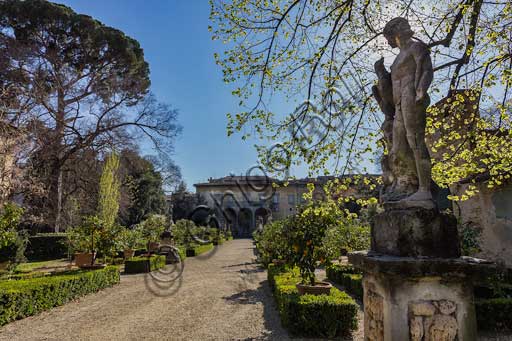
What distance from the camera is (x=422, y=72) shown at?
8.12ft

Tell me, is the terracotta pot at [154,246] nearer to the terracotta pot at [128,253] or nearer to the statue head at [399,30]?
the terracotta pot at [128,253]

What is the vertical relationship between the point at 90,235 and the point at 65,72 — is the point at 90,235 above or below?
below

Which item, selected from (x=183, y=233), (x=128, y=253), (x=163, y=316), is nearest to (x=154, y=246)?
(x=128, y=253)

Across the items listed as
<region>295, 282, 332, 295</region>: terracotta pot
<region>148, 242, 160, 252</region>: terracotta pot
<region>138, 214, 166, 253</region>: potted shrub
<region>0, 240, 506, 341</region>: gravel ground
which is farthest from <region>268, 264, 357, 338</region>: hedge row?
<region>148, 242, 160, 252</region>: terracotta pot

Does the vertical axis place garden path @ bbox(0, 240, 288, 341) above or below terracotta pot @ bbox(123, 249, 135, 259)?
below

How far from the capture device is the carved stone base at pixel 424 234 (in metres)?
2.31

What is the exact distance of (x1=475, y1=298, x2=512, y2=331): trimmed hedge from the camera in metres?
5.68

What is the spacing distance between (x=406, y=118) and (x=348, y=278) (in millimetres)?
7542

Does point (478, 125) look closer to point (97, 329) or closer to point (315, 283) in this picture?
point (315, 283)

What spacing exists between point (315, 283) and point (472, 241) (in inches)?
145

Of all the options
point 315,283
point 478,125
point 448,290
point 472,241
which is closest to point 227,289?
point 315,283

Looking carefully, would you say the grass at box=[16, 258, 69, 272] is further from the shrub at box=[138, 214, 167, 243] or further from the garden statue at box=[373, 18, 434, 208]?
the garden statue at box=[373, 18, 434, 208]

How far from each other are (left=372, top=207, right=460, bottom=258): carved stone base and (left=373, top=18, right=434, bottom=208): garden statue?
87mm

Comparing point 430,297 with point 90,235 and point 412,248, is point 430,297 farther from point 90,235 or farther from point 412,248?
point 90,235
